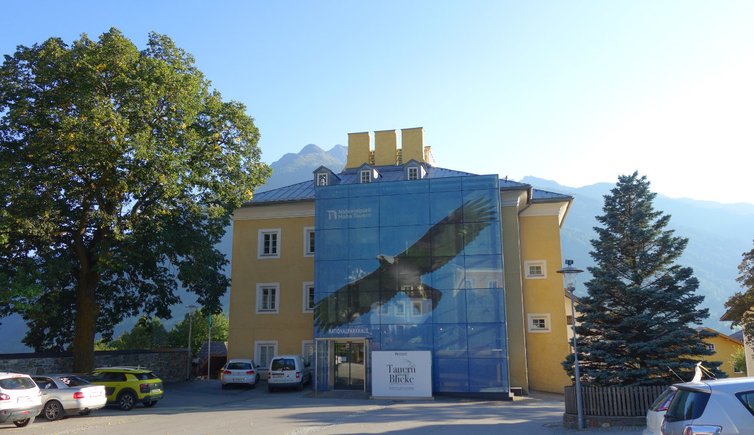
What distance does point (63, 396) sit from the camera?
20547 mm

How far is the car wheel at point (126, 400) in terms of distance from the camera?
76.5 feet

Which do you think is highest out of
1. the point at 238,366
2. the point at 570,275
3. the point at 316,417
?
the point at 570,275

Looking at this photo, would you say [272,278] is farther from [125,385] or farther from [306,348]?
[125,385]

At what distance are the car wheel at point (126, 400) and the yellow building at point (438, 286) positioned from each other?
8.98 metres

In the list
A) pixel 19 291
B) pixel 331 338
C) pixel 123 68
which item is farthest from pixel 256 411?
pixel 123 68

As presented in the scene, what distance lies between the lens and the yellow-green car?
923 inches

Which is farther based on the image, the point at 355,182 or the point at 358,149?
the point at 358,149

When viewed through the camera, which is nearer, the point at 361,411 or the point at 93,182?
the point at 361,411

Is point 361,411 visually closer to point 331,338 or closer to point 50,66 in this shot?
point 331,338

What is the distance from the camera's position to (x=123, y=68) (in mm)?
25297

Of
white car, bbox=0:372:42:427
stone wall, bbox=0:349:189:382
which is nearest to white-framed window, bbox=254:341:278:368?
stone wall, bbox=0:349:189:382

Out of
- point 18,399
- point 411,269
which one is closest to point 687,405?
point 18,399

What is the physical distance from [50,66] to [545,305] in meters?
27.2

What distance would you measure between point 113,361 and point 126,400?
397 inches
